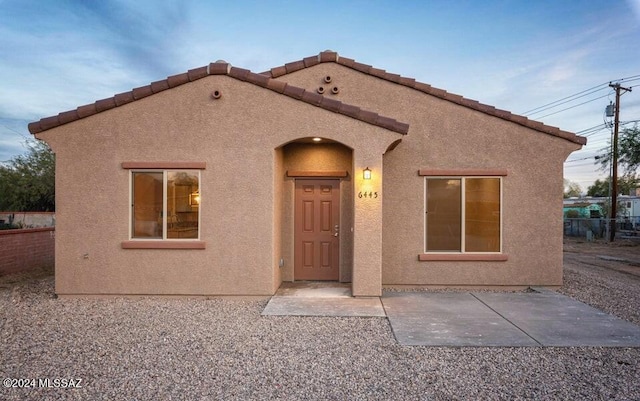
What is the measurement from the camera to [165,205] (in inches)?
281

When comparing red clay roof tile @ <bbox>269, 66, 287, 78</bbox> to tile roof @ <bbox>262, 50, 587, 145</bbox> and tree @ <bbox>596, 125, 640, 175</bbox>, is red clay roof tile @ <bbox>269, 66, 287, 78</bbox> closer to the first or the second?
tile roof @ <bbox>262, 50, 587, 145</bbox>

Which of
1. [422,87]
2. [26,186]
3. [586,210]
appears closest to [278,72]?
[422,87]

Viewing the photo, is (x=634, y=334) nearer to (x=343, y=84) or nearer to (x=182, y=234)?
(x=343, y=84)

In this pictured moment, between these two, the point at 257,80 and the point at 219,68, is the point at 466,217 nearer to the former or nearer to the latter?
the point at 257,80

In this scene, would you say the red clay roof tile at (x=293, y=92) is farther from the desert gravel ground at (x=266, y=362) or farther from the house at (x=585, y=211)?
the house at (x=585, y=211)

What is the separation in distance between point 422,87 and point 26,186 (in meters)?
20.9

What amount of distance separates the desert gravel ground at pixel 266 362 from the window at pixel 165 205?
1.59m

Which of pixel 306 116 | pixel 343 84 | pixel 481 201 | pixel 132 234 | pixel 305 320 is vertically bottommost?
pixel 305 320

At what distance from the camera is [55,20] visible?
13156mm

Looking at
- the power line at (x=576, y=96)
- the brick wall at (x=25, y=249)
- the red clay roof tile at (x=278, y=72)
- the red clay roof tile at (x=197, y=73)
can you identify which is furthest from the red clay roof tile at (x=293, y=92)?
the power line at (x=576, y=96)

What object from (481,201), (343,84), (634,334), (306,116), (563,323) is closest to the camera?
(634,334)

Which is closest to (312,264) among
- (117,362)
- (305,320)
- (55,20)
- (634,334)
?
(305,320)

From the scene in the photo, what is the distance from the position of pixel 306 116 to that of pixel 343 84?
2.20m

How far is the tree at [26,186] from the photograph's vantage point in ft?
60.5
